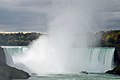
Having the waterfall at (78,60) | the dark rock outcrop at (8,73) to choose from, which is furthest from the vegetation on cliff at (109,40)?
the dark rock outcrop at (8,73)

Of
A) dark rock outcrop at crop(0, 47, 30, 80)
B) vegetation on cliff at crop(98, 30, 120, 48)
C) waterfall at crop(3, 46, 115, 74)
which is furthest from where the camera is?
vegetation on cliff at crop(98, 30, 120, 48)

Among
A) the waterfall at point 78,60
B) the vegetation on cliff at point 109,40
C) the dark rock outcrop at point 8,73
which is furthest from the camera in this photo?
the vegetation on cliff at point 109,40

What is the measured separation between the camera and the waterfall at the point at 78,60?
56.8 m

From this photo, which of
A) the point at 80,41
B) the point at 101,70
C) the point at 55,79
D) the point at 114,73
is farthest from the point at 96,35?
the point at 55,79

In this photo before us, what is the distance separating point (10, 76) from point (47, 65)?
71.4 ft

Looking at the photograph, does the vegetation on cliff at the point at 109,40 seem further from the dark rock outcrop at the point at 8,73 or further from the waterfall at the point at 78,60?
the dark rock outcrop at the point at 8,73

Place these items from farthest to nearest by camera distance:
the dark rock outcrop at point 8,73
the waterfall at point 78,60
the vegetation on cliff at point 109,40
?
the vegetation on cliff at point 109,40 < the waterfall at point 78,60 < the dark rock outcrop at point 8,73

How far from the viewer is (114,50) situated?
5741 cm

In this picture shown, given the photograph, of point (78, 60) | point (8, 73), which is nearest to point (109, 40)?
point (78, 60)

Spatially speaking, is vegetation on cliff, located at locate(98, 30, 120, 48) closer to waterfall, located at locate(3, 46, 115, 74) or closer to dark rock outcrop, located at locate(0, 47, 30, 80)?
waterfall, located at locate(3, 46, 115, 74)

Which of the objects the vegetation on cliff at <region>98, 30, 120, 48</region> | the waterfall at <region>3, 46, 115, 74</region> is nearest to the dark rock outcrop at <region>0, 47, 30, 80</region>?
the waterfall at <region>3, 46, 115, 74</region>

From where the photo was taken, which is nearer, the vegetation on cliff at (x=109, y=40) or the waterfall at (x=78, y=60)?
the waterfall at (x=78, y=60)

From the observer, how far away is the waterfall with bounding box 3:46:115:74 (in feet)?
186

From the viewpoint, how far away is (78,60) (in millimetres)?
62312
